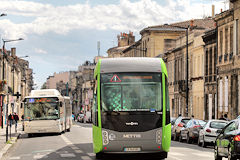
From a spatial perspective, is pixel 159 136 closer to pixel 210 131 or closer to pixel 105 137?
pixel 105 137

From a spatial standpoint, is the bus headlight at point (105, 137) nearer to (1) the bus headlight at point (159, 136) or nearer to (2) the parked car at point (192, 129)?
(1) the bus headlight at point (159, 136)

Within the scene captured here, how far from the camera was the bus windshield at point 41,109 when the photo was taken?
44656mm

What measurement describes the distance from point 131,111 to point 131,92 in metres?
0.61

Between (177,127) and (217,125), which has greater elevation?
(217,125)

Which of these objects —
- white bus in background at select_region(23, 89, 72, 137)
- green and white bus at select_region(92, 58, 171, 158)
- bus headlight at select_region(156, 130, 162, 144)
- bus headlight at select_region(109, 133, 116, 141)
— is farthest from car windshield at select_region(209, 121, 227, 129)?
white bus in background at select_region(23, 89, 72, 137)

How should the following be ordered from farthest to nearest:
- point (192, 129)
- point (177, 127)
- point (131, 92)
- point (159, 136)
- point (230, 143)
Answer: point (177, 127), point (192, 129), point (131, 92), point (159, 136), point (230, 143)

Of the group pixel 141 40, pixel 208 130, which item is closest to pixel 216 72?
pixel 208 130

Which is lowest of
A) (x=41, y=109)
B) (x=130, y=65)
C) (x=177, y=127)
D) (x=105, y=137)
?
(x=177, y=127)

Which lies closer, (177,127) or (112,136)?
(112,136)

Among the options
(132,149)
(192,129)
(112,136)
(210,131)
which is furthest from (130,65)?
(192,129)

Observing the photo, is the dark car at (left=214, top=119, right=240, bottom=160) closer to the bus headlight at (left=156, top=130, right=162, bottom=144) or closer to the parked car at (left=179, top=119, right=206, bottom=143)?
the bus headlight at (left=156, top=130, right=162, bottom=144)

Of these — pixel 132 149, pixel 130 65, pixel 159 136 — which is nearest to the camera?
pixel 132 149

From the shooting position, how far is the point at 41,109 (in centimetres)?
4488

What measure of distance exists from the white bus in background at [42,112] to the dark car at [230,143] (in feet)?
77.3
